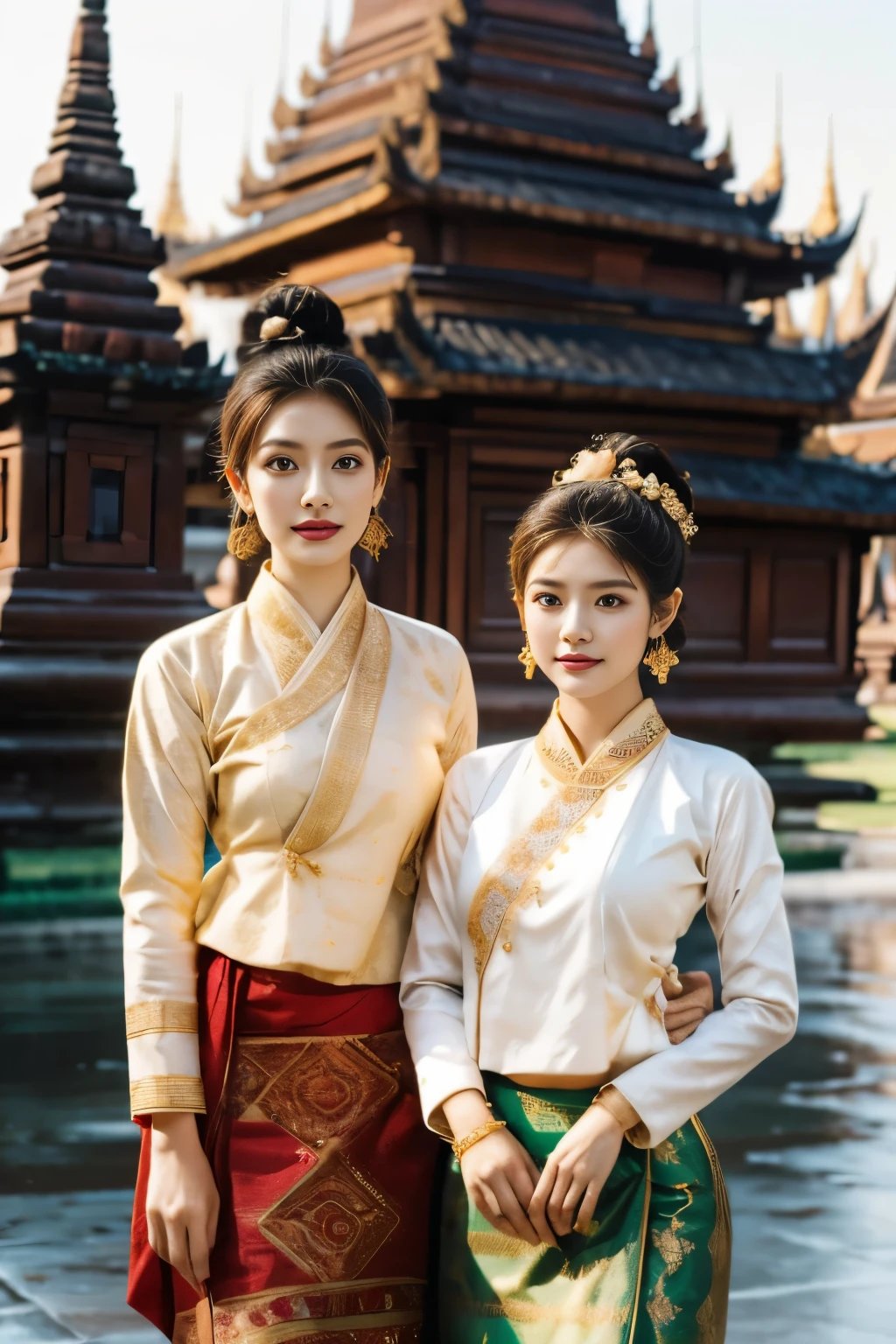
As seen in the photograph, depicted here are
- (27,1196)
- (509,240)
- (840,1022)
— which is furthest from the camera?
(509,240)

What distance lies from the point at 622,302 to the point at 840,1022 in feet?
21.3

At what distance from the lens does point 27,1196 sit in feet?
13.1

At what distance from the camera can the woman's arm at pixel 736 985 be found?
73.3 inches

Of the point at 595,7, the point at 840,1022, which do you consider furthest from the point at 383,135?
the point at 840,1022

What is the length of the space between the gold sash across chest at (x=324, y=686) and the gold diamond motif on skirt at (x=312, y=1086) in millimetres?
262

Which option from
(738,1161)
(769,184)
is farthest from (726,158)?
(738,1161)

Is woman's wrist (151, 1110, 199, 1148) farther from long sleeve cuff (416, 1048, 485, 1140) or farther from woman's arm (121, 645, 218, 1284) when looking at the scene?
long sleeve cuff (416, 1048, 485, 1140)

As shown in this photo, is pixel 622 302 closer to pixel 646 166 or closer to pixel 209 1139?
pixel 646 166

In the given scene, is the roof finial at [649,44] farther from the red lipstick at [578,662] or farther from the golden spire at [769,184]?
the red lipstick at [578,662]

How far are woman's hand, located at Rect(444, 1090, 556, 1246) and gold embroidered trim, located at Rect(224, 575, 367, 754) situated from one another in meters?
0.59


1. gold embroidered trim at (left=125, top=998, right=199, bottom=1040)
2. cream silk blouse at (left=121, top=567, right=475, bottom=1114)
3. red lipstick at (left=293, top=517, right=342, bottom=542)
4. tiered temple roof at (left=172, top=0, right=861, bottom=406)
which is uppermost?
tiered temple roof at (left=172, top=0, right=861, bottom=406)

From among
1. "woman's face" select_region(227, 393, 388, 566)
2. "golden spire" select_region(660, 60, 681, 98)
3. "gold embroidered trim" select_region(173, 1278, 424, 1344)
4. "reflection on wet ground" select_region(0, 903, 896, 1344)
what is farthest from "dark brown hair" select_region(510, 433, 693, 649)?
"golden spire" select_region(660, 60, 681, 98)

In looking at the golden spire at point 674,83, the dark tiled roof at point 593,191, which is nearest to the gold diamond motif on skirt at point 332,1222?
the dark tiled roof at point 593,191

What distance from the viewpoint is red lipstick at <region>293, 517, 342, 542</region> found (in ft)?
6.88
